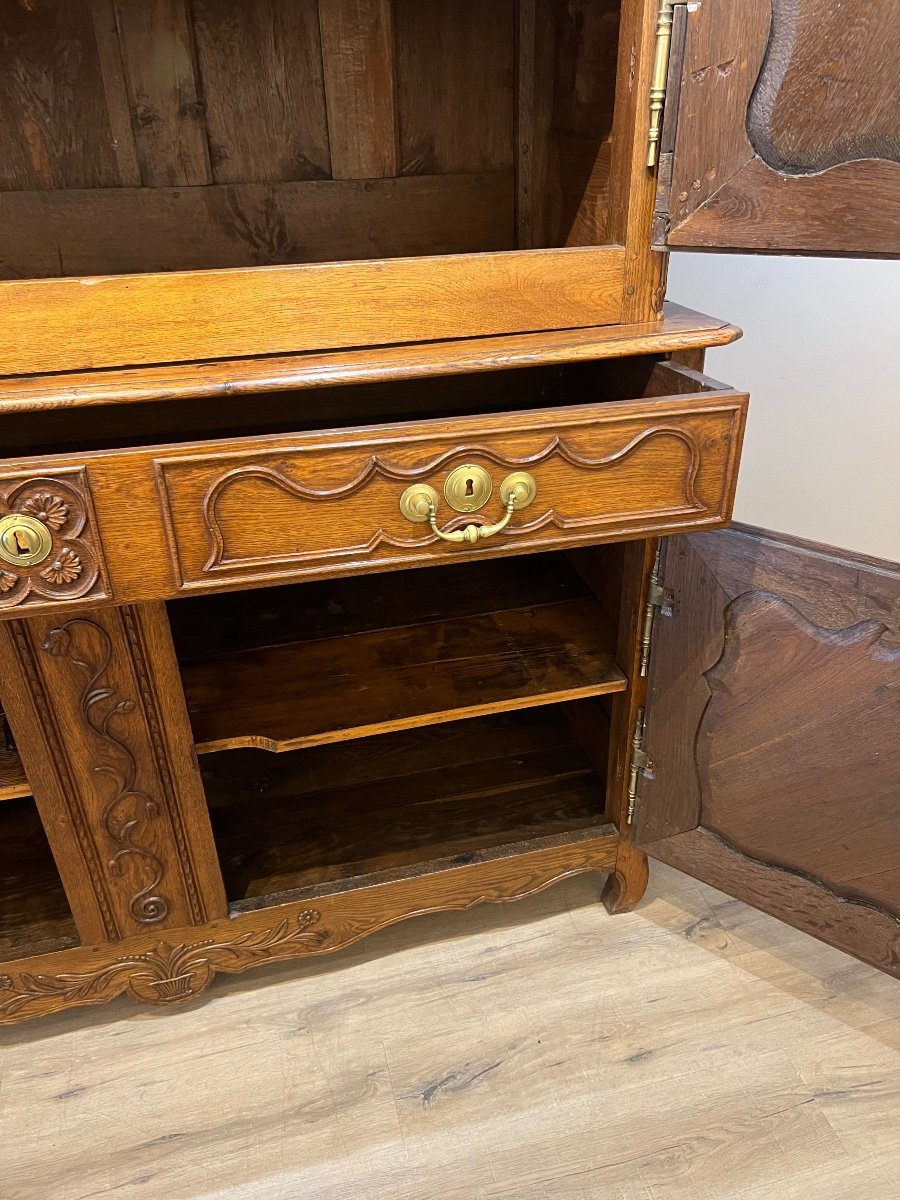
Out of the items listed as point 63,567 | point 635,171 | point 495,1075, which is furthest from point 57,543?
point 495,1075

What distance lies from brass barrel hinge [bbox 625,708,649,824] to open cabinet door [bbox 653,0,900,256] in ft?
1.96

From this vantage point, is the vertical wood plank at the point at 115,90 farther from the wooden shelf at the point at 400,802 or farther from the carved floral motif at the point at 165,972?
the carved floral motif at the point at 165,972

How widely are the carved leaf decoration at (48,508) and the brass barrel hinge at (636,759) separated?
0.74 meters

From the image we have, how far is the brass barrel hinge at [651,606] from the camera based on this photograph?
100 cm

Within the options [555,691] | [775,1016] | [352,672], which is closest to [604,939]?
[775,1016]

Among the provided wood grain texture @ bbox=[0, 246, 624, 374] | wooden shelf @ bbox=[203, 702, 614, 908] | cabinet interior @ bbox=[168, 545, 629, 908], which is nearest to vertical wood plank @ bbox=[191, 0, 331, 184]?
wood grain texture @ bbox=[0, 246, 624, 374]

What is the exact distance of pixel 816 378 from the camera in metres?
1.42

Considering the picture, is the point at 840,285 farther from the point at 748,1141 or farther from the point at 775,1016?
the point at 748,1141

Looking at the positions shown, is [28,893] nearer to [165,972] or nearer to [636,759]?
[165,972]

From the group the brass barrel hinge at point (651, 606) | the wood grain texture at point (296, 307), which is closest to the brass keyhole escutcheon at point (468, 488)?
the wood grain texture at point (296, 307)

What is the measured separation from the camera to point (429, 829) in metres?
1.22

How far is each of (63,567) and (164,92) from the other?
71 centimetres

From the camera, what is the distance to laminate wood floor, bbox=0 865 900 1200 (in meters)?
0.98

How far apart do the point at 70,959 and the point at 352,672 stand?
51 centimetres
